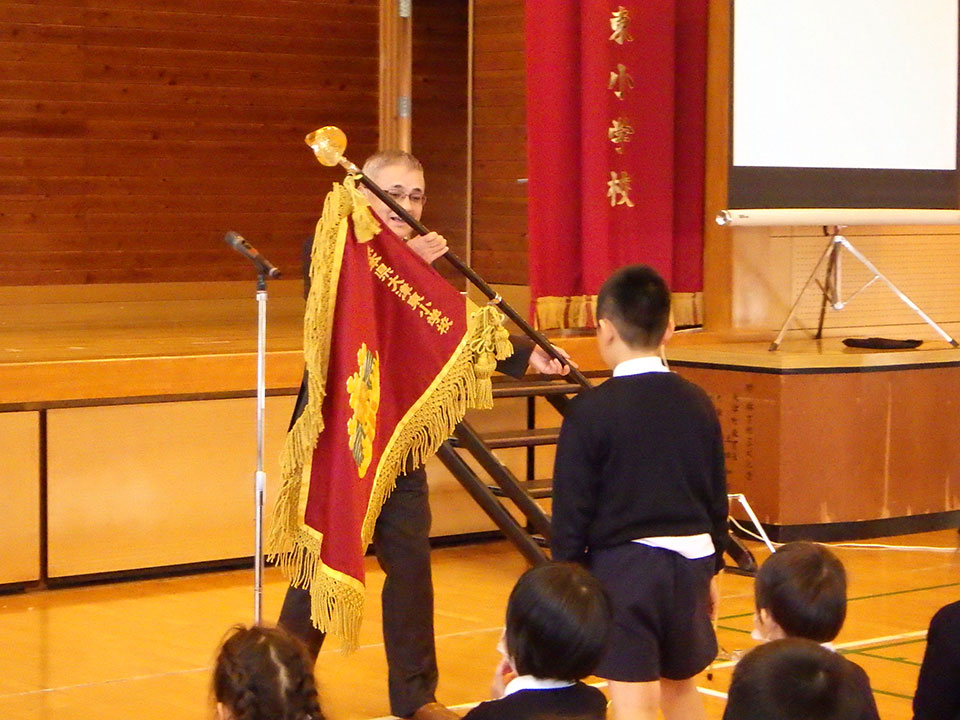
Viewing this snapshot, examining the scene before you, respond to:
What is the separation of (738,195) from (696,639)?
331 cm

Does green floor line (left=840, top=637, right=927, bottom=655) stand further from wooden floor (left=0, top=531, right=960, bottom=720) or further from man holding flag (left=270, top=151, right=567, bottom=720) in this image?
man holding flag (left=270, top=151, right=567, bottom=720)

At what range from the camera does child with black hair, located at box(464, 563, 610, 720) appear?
2.00 m

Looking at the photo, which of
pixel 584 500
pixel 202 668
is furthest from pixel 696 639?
pixel 202 668

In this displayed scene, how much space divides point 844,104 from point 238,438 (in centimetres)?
279

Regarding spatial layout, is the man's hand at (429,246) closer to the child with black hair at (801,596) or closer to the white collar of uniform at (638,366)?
the white collar of uniform at (638,366)

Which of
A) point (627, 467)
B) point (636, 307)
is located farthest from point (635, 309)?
point (627, 467)

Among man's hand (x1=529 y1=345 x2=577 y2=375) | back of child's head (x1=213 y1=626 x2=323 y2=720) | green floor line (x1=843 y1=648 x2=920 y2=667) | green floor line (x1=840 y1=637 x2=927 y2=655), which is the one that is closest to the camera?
back of child's head (x1=213 y1=626 x2=323 y2=720)

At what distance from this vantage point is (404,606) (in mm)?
3430

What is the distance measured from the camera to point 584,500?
104 inches

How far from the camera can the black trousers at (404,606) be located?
3.42 metres

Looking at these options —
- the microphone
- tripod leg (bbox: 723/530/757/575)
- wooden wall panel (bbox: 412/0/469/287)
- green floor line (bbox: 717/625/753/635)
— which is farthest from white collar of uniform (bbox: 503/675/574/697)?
wooden wall panel (bbox: 412/0/469/287)

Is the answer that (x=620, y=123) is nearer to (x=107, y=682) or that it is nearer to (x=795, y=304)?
(x=795, y=304)

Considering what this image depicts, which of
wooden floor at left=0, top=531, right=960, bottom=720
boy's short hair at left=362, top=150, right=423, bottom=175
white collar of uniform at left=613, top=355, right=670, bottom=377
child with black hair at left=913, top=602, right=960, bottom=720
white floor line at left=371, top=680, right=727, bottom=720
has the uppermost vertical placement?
boy's short hair at left=362, top=150, right=423, bottom=175

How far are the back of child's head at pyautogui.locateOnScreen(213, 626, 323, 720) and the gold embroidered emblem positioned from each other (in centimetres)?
167
